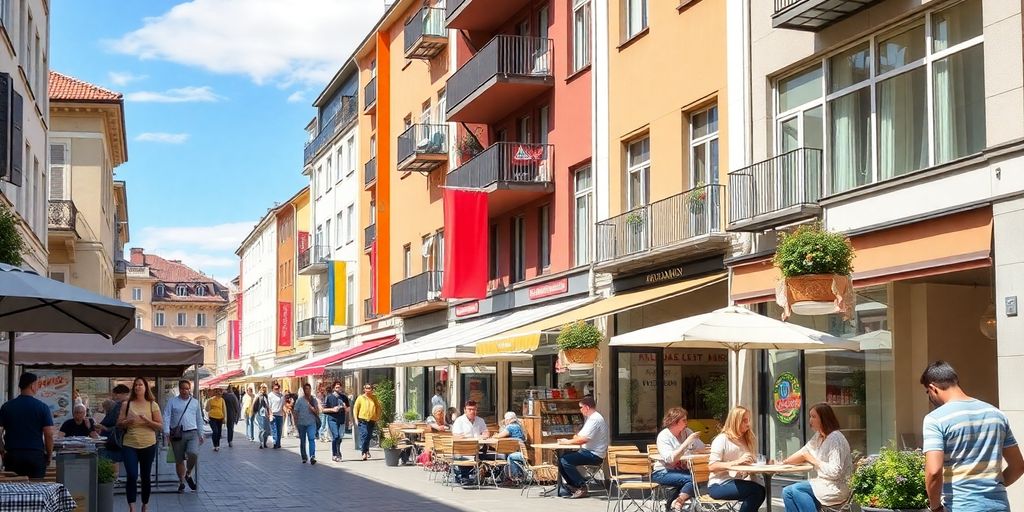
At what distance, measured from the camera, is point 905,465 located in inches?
395

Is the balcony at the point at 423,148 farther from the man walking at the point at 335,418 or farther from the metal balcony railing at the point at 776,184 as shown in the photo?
the metal balcony railing at the point at 776,184

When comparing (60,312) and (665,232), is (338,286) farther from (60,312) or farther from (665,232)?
(60,312)

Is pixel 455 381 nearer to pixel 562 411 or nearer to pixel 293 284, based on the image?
pixel 562 411

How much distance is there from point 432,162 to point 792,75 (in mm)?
18469

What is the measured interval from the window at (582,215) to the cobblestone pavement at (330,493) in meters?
5.25

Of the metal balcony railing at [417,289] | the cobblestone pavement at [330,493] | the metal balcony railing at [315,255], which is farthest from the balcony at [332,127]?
the cobblestone pavement at [330,493]

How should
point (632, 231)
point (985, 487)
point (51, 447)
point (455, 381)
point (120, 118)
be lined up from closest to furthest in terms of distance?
1. point (985, 487)
2. point (51, 447)
3. point (632, 231)
4. point (455, 381)
5. point (120, 118)

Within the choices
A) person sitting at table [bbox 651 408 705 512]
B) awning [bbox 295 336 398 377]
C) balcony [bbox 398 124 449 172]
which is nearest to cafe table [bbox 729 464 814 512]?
person sitting at table [bbox 651 408 705 512]

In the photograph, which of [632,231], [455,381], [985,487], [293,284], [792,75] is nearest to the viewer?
[985,487]

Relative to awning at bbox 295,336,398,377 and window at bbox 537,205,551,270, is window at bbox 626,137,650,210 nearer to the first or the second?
window at bbox 537,205,551,270

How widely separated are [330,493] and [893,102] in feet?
33.3

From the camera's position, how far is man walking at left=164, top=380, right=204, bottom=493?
19953 mm

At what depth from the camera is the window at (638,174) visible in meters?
22.0

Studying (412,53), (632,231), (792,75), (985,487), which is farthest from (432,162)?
(985,487)
